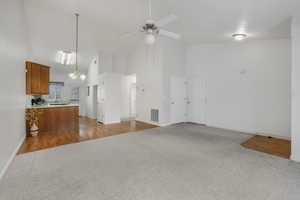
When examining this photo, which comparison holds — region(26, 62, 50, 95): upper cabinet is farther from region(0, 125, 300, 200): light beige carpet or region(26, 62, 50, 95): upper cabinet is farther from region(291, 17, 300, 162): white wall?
region(291, 17, 300, 162): white wall

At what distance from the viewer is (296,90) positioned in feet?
9.23

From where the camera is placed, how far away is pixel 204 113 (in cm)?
610

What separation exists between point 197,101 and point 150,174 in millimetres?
4662

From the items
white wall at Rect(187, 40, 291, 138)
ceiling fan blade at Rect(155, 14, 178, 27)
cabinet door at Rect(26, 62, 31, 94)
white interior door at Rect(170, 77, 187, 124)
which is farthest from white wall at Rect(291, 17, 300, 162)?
cabinet door at Rect(26, 62, 31, 94)

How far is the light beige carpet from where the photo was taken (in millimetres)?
1842

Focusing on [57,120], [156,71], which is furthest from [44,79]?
[156,71]

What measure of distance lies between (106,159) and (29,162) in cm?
144

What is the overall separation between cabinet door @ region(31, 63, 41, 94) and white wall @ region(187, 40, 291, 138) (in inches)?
237

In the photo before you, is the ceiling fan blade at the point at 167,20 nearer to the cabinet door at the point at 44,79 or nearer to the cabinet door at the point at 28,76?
the cabinet door at the point at 28,76

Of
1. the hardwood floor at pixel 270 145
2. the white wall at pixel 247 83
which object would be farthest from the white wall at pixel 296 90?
the white wall at pixel 247 83

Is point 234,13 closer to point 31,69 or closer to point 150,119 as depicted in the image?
point 150,119

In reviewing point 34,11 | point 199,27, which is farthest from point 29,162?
point 199,27

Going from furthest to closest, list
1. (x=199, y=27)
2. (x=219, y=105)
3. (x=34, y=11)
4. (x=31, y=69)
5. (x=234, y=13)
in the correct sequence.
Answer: (x=219, y=105), (x=31, y=69), (x=199, y=27), (x=34, y=11), (x=234, y=13)

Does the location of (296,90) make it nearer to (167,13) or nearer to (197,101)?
(167,13)
